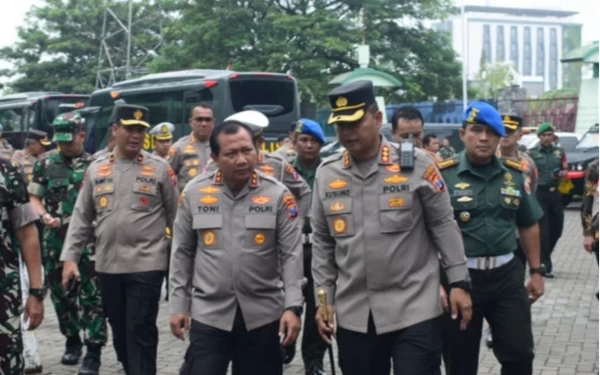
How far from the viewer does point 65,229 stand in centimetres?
863

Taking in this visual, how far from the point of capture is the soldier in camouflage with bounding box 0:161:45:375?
518 centimetres

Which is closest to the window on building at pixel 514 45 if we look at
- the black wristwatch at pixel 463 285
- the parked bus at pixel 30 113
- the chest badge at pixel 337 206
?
the parked bus at pixel 30 113

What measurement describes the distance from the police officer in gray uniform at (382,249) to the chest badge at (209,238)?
61cm

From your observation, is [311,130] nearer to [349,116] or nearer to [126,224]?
[126,224]

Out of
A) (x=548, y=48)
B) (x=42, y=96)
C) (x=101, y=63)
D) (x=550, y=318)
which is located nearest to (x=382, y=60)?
(x=101, y=63)

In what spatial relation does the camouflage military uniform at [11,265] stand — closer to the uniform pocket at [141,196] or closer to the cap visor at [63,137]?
the uniform pocket at [141,196]

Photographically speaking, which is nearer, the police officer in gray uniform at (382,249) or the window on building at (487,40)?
the police officer in gray uniform at (382,249)

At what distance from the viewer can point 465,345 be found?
Answer: 19.9ft

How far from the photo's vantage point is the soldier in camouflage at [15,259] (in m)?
5.18

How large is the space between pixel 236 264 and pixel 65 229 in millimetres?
3571

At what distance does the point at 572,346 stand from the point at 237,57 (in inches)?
1255

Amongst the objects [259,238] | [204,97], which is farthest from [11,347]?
[204,97]

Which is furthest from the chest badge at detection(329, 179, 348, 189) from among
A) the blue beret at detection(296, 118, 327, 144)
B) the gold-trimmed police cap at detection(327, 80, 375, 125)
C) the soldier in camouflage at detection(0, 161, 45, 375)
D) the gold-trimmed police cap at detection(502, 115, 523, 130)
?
the gold-trimmed police cap at detection(502, 115, 523, 130)

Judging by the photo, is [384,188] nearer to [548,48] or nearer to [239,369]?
[239,369]
